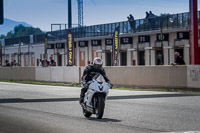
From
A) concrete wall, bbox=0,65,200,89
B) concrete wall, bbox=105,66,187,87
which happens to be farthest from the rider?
concrete wall, bbox=105,66,187,87

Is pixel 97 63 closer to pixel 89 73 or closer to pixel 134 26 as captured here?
pixel 89 73

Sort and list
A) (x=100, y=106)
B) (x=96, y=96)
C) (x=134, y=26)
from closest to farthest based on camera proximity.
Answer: (x=100, y=106)
(x=96, y=96)
(x=134, y=26)

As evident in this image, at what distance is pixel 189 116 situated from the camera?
441 inches

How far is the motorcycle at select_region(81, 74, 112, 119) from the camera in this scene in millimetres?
11148

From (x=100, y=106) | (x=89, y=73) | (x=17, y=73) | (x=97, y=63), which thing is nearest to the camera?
(x=100, y=106)

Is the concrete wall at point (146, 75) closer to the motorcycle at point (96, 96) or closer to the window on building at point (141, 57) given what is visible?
the motorcycle at point (96, 96)

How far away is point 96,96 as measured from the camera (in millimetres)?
11352

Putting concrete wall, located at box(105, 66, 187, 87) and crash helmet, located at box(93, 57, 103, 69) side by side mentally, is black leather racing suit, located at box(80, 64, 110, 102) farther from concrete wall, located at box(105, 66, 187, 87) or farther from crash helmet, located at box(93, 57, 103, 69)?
concrete wall, located at box(105, 66, 187, 87)

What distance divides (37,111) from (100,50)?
36.9 meters

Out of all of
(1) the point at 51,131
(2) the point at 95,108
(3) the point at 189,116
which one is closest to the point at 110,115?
(2) the point at 95,108

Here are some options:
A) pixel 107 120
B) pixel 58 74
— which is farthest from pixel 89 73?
pixel 58 74

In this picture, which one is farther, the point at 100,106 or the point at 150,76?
the point at 150,76

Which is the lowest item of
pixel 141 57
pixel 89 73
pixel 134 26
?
pixel 89 73

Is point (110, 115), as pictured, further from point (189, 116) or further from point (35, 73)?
point (35, 73)
